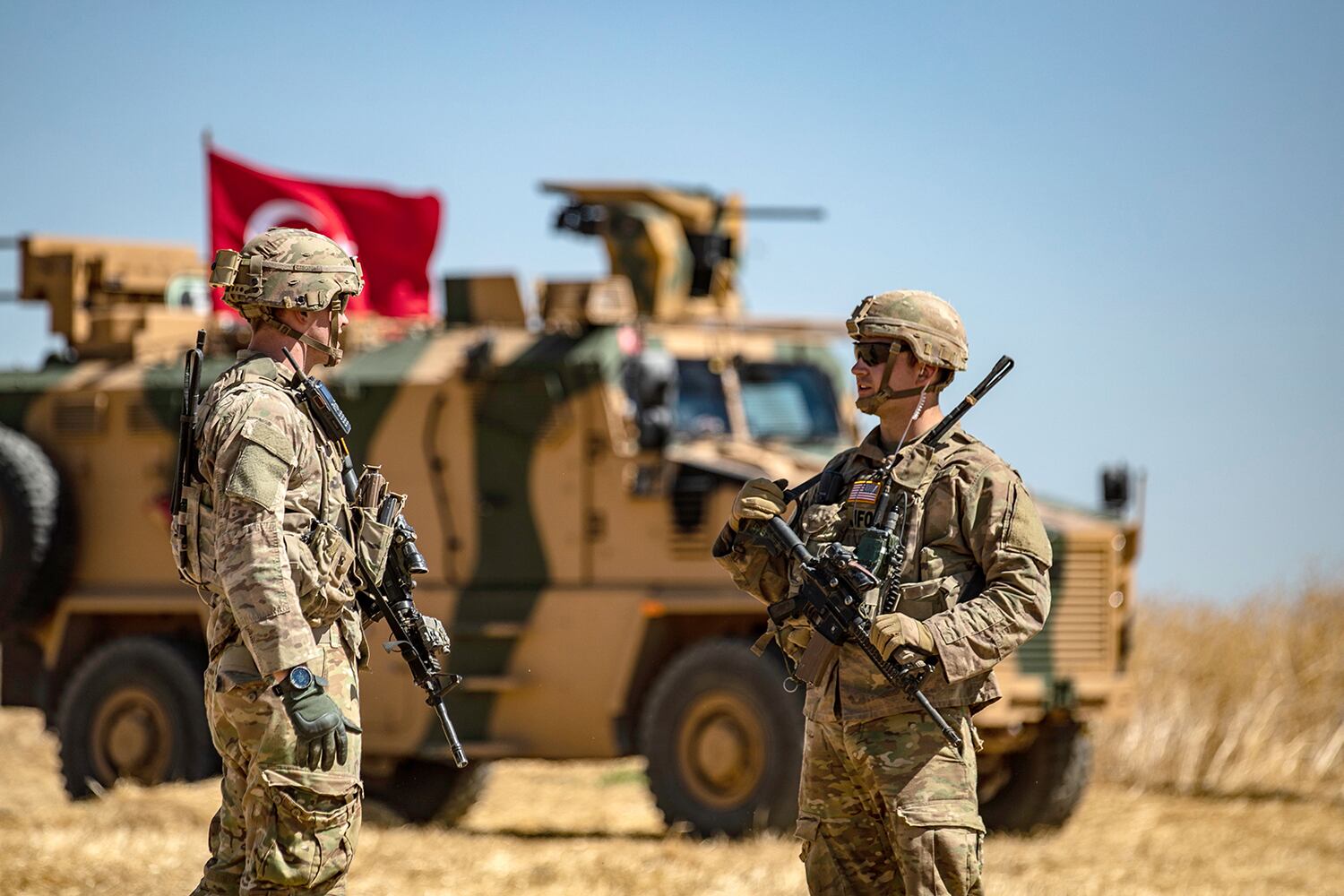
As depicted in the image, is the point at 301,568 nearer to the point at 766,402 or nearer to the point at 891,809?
the point at 891,809

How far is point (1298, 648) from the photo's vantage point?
39.6 feet

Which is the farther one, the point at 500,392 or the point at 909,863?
the point at 500,392

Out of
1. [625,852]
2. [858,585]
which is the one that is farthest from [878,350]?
[625,852]

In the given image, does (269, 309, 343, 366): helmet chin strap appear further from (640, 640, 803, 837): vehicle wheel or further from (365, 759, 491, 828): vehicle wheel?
(365, 759, 491, 828): vehicle wheel

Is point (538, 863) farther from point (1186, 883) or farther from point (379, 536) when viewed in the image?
point (379, 536)

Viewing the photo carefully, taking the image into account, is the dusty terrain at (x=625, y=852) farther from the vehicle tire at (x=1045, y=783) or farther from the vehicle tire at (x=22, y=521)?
the vehicle tire at (x=22, y=521)

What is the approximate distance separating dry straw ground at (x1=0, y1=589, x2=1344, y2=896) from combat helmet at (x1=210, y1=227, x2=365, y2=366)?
2746 millimetres

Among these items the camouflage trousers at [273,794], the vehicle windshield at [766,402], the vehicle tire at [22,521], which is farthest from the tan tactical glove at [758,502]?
the vehicle tire at [22,521]

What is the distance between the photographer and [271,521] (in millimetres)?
4215

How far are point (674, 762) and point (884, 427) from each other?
432cm

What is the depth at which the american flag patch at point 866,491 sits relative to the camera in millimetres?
4557

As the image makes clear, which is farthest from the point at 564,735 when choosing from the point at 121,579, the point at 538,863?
the point at 121,579

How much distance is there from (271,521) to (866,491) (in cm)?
127

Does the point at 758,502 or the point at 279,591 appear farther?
the point at 758,502
